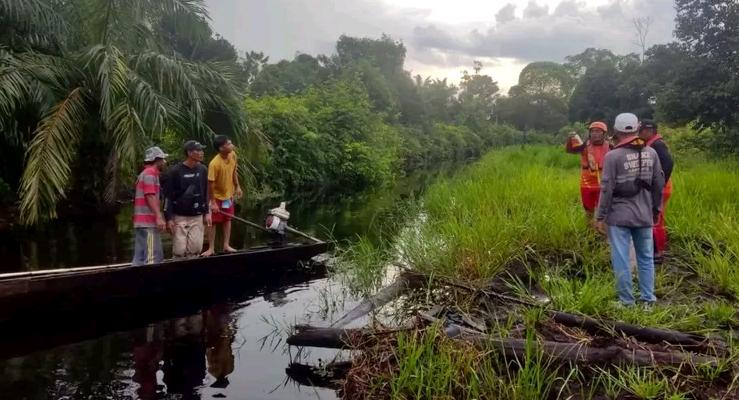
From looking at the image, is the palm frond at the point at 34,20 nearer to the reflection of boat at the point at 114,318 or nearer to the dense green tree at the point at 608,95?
the reflection of boat at the point at 114,318

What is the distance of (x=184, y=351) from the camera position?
212 inches

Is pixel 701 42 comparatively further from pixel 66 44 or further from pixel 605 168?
pixel 66 44

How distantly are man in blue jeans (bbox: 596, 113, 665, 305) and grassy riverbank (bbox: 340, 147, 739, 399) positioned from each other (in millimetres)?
220

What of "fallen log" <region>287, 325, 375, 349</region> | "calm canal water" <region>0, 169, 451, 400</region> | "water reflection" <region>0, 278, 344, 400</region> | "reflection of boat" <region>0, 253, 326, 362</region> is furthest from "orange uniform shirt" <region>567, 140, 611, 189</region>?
"reflection of boat" <region>0, 253, 326, 362</region>

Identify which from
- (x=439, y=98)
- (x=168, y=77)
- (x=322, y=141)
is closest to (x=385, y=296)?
(x=168, y=77)

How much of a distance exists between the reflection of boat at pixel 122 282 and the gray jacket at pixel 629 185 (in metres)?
4.42

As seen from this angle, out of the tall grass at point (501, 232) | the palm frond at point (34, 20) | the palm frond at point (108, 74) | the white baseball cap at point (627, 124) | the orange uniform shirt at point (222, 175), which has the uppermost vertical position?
the palm frond at point (34, 20)

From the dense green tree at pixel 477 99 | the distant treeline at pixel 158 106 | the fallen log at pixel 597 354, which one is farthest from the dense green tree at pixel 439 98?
the fallen log at pixel 597 354

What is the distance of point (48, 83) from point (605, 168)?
30.8 feet

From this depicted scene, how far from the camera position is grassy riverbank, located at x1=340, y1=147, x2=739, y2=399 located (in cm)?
384

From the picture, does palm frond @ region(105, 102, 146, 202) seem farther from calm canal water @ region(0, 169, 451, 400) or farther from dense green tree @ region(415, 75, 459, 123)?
dense green tree @ region(415, 75, 459, 123)

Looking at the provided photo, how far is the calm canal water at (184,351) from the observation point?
459 cm

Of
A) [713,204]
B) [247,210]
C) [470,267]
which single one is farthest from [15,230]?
[713,204]

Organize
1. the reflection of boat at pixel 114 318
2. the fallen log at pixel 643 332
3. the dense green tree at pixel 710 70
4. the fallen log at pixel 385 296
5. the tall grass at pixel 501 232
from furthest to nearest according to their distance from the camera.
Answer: the dense green tree at pixel 710 70, the tall grass at pixel 501 232, the reflection of boat at pixel 114 318, the fallen log at pixel 385 296, the fallen log at pixel 643 332
